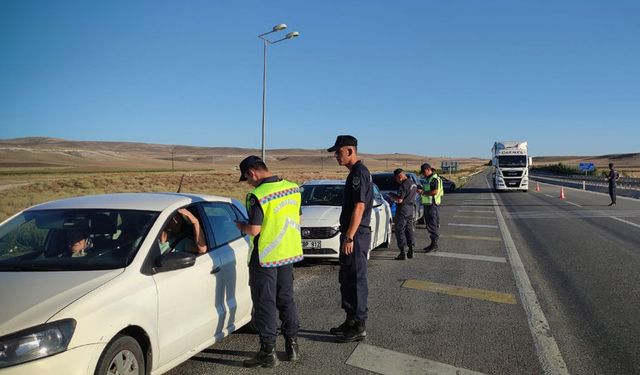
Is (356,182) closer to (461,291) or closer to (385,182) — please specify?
(461,291)

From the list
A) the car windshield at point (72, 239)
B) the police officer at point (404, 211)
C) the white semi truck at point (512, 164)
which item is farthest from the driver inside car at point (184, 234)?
the white semi truck at point (512, 164)

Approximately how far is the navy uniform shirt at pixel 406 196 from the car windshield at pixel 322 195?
1194mm

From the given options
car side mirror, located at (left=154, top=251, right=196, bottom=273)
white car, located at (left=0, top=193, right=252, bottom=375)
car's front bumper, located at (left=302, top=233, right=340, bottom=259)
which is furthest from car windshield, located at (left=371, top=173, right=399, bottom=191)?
car side mirror, located at (left=154, top=251, right=196, bottom=273)

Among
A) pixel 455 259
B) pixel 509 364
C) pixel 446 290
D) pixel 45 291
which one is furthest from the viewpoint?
pixel 455 259

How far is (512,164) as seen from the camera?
111 ft

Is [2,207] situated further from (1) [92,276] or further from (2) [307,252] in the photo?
(1) [92,276]

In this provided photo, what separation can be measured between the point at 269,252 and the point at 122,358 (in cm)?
143

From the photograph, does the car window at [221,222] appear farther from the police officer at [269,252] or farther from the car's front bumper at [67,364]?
the car's front bumper at [67,364]

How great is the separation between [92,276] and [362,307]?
264cm

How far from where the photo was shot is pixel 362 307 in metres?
4.96

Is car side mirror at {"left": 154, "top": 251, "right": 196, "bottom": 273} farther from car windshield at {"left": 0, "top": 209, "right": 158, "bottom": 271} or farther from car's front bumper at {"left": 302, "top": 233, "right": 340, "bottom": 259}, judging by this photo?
car's front bumper at {"left": 302, "top": 233, "right": 340, "bottom": 259}

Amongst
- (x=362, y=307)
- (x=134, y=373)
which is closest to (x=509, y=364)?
(x=362, y=307)

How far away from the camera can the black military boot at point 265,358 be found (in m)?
4.21

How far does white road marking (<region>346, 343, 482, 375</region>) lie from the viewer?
4.17 meters
